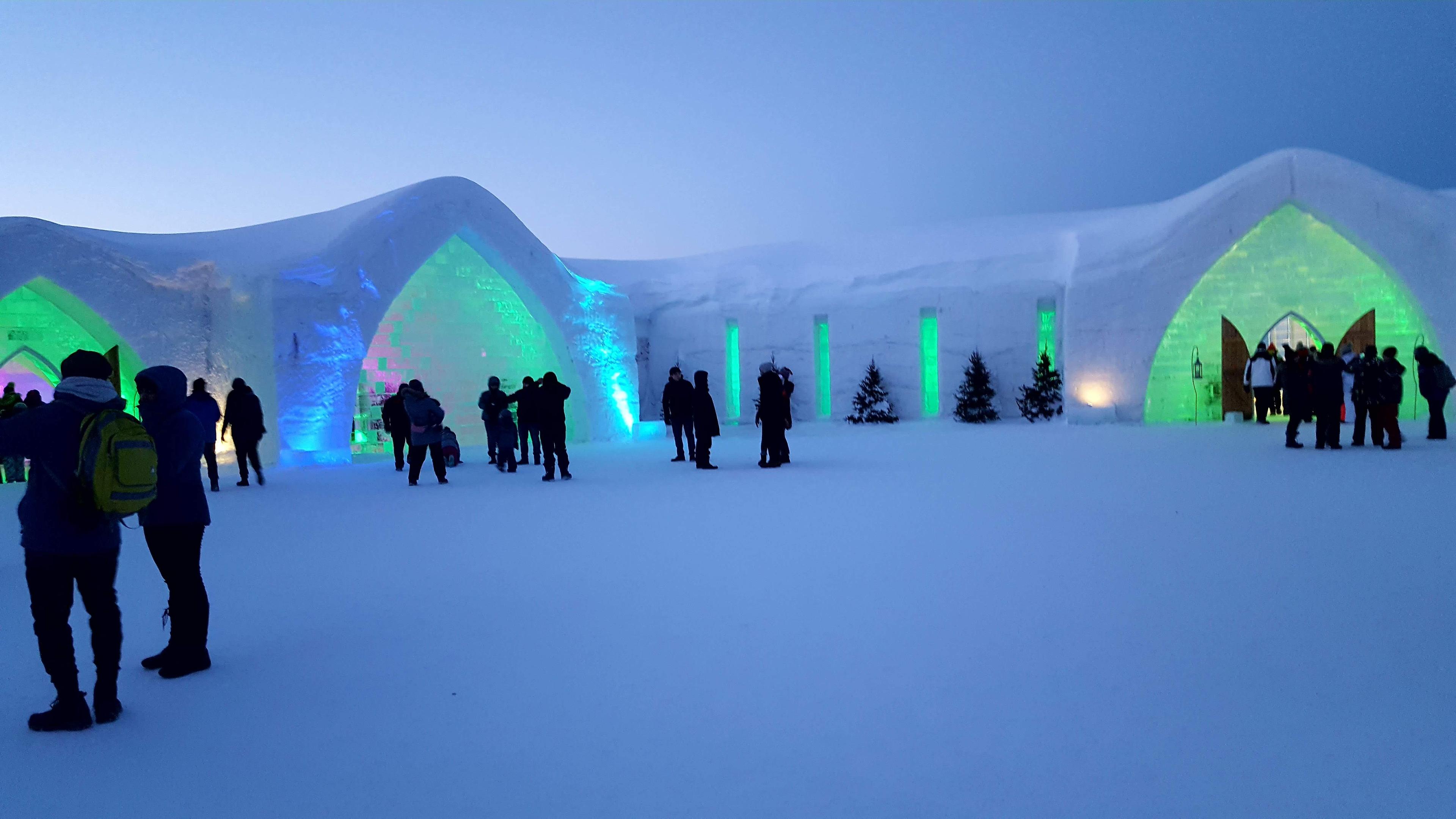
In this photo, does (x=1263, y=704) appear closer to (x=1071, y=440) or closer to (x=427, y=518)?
(x=427, y=518)

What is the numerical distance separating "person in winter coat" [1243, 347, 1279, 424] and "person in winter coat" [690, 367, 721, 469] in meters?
11.0

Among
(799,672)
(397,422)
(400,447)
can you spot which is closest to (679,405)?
(397,422)

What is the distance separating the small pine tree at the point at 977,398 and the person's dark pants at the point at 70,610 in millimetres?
19449

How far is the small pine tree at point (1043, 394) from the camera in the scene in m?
20.7

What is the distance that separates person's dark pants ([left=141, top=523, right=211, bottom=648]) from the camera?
391cm

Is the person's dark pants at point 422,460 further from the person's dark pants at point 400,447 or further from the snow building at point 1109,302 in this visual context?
the snow building at point 1109,302

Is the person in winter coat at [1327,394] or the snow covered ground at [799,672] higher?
the person in winter coat at [1327,394]

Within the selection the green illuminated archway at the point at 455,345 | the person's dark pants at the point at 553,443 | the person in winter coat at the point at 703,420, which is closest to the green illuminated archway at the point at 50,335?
the green illuminated archway at the point at 455,345

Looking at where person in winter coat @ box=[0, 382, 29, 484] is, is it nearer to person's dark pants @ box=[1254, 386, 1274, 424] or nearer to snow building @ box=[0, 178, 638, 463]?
snow building @ box=[0, 178, 638, 463]

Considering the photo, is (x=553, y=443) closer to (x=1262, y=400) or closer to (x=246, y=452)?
(x=246, y=452)

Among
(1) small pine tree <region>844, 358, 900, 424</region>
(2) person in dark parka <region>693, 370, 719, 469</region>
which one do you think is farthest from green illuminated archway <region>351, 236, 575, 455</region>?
(2) person in dark parka <region>693, 370, 719, 469</region>

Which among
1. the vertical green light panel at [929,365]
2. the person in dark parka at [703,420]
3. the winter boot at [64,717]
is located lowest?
the winter boot at [64,717]

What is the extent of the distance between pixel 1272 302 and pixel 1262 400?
13.7 ft

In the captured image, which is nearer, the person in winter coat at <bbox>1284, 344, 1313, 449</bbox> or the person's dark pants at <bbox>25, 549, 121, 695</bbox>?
the person's dark pants at <bbox>25, 549, 121, 695</bbox>
